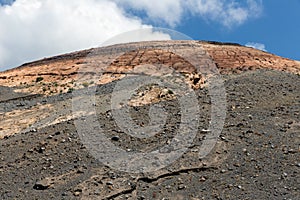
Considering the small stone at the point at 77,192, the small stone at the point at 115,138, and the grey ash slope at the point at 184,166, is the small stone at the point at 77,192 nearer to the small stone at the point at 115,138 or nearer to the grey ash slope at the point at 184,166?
the grey ash slope at the point at 184,166

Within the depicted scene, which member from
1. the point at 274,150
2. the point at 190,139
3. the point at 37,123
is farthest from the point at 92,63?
the point at 274,150

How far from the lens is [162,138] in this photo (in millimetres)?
11391

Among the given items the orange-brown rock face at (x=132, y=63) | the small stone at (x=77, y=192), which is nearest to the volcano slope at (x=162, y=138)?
the small stone at (x=77, y=192)

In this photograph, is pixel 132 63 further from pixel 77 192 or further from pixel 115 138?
pixel 77 192

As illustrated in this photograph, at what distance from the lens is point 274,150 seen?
10.6 m

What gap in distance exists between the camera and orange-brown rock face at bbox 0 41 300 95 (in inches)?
703

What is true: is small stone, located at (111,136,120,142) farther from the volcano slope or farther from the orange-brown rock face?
the orange-brown rock face

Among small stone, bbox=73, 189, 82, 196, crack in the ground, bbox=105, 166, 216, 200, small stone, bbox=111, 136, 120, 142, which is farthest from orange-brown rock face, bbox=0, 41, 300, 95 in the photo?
small stone, bbox=73, 189, 82, 196

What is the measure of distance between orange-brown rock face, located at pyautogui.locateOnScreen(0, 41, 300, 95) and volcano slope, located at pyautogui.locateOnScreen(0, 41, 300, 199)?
0.13 meters

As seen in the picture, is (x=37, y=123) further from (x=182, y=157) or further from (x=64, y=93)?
(x=182, y=157)

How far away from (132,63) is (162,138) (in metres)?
8.41

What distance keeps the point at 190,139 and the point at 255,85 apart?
14.2 feet

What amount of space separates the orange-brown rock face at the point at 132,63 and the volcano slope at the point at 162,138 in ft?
0.43

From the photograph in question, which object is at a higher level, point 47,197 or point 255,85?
point 255,85
